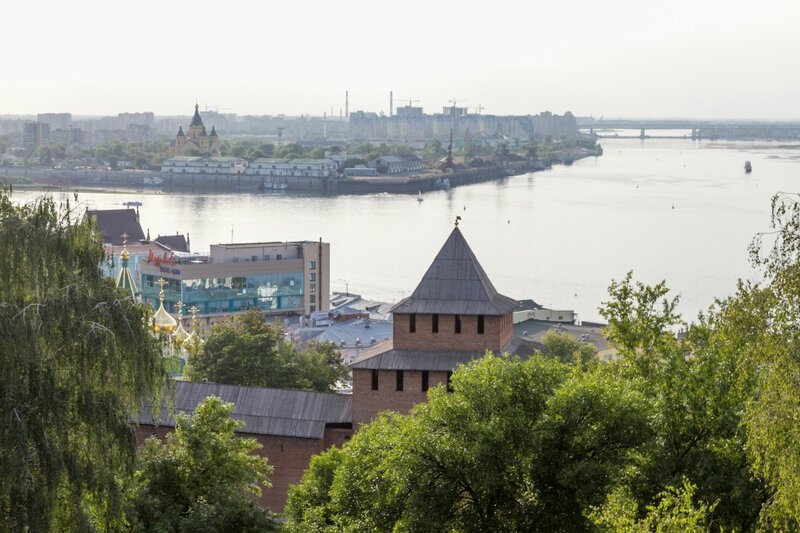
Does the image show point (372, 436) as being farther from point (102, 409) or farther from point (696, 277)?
point (696, 277)

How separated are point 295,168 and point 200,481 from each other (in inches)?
3506

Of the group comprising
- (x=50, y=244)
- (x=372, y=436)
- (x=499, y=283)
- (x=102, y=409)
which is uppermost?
(x=50, y=244)

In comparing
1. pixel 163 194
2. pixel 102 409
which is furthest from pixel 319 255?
pixel 163 194

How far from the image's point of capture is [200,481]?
9531 mm

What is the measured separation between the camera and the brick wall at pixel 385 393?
41.9 ft

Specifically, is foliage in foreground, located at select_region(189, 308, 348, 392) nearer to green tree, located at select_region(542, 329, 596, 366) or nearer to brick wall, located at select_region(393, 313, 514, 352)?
brick wall, located at select_region(393, 313, 514, 352)

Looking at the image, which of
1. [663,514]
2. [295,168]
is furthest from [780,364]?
[295,168]

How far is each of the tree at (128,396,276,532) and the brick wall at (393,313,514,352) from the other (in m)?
3.22

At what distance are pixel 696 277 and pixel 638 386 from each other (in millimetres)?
32911

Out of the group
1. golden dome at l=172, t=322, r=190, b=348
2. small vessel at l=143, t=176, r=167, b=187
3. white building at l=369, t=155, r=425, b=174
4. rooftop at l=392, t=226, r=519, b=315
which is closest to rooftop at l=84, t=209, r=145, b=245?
golden dome at l=172, t=322, r=190, b=348

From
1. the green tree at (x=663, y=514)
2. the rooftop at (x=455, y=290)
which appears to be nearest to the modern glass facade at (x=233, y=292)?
the rooftop at (x=455, y=290)

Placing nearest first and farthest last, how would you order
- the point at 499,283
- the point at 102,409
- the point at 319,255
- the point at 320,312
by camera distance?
the point at 102,409 → the point at 320,312 → the point at 319,255 → the point at 499,283

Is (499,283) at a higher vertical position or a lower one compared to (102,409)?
lower

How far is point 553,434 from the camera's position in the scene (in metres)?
8.65
